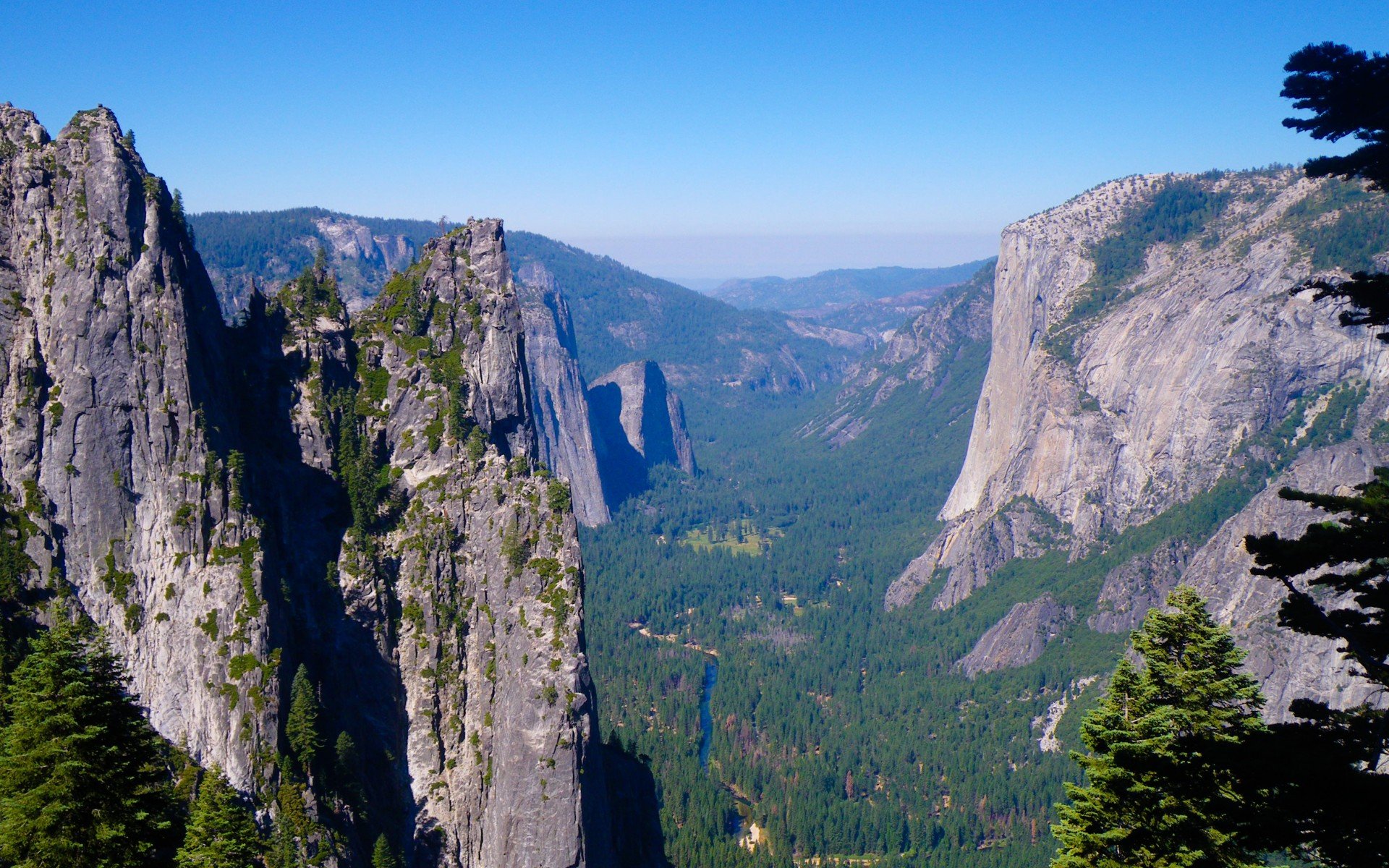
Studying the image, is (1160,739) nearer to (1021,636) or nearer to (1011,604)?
(1021,636)

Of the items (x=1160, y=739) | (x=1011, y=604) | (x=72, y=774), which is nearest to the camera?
(x=1160, y=739)

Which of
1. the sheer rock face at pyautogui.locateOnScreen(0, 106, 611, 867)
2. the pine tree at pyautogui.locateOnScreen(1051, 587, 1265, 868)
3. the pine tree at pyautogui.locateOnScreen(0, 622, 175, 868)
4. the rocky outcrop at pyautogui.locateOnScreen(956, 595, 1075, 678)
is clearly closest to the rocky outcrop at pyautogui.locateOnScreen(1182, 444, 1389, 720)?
the rocky outcrop at pyautogui.locateOnScreen(956, 595, 1075, 678)

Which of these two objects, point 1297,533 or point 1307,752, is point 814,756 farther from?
point 1307,752

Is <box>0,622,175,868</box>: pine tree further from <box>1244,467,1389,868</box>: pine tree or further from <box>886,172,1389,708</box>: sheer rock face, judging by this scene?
<box>886,172,1389,708</box>: sheer rock face

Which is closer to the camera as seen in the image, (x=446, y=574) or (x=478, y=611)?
(x=478, y=611)

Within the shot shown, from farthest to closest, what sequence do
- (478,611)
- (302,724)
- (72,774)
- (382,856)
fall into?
1. (478,611)
2. (382,856)
3. (302,724)
4. (72,774)

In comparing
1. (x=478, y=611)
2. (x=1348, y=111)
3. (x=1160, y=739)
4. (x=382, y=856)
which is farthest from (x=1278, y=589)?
(x=1348, y=111)

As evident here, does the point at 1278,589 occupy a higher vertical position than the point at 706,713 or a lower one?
higher
